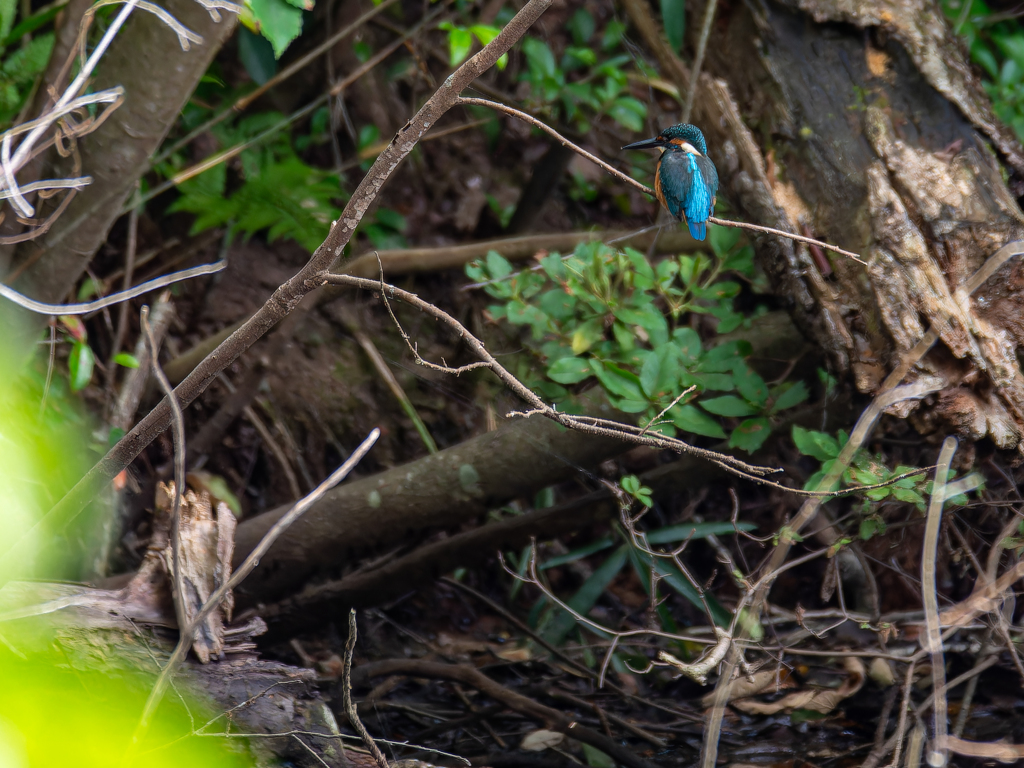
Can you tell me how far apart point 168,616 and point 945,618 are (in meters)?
1.78

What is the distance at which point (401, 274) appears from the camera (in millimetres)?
3477

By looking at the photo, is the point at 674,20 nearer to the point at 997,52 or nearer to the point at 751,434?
the point at 751,434

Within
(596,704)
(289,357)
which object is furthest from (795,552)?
(289,357)

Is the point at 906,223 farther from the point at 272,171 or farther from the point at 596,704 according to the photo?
the point at 272,171

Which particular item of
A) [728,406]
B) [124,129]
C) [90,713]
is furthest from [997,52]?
[90,713]

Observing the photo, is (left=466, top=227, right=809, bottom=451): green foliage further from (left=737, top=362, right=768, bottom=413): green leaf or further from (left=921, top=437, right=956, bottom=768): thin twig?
(left=921, top=437, right=956, bottom=768): thin twig

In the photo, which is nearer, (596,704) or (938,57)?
(938,57)

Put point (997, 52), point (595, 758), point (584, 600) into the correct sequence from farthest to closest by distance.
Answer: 1. point (997, 52)
2. point (584, 600)
3. point (595, 758)

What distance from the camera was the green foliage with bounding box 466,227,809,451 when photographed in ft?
7.28

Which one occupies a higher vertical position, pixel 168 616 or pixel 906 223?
pixel 906 223

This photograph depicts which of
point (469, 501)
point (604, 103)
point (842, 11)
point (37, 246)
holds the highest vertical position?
point (842, 11)

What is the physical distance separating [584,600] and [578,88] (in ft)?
7.82

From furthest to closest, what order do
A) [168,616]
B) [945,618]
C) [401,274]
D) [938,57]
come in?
[401,274], [938,57], [945,618], [168,616]

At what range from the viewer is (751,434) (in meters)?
2.24
